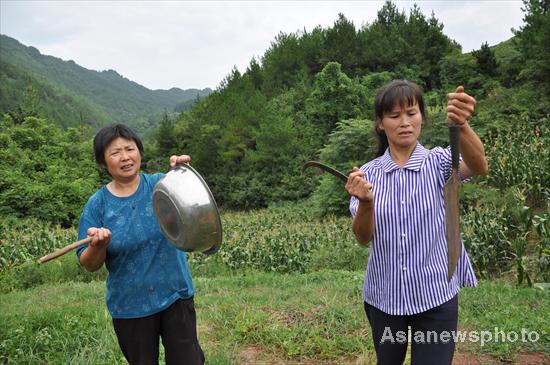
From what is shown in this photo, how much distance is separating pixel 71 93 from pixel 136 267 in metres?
92.6

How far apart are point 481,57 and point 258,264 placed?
18672 mm

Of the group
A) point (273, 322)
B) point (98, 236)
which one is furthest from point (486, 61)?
point (98, 236)

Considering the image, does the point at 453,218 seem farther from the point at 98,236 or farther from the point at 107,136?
the point at 107,136

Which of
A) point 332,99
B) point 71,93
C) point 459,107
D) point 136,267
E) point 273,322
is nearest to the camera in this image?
point 459,107

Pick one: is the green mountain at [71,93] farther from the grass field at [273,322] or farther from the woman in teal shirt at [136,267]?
the woman in teal shirt at [136,267]

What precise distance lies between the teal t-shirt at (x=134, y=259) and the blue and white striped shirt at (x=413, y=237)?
0.95m

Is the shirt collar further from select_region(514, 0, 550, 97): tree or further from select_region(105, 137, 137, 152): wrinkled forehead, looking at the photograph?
select_region(514, 0, 550, 97): tree

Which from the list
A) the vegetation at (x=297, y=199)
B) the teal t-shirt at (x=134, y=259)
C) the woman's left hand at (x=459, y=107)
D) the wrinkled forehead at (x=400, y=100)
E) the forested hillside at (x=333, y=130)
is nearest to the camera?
the woman's left hand at (x=459, y=107)

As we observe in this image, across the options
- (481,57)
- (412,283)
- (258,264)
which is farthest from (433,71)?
(412,283)

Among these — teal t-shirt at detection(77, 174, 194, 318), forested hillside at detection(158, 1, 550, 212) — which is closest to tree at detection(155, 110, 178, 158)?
forested hillside at detection(158, 1, 550, 212)

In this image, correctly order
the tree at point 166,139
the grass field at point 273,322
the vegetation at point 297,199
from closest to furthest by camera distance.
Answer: the grass field at point 273,322 → the vegetation at point 297,199 → the tree at point 166,139

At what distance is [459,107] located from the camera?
1.44 meters

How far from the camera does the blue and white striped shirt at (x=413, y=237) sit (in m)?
1.67

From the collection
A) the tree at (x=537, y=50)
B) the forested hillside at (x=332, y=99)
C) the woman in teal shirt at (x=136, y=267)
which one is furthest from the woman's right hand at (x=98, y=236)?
the tree at (x=537, y=50)
